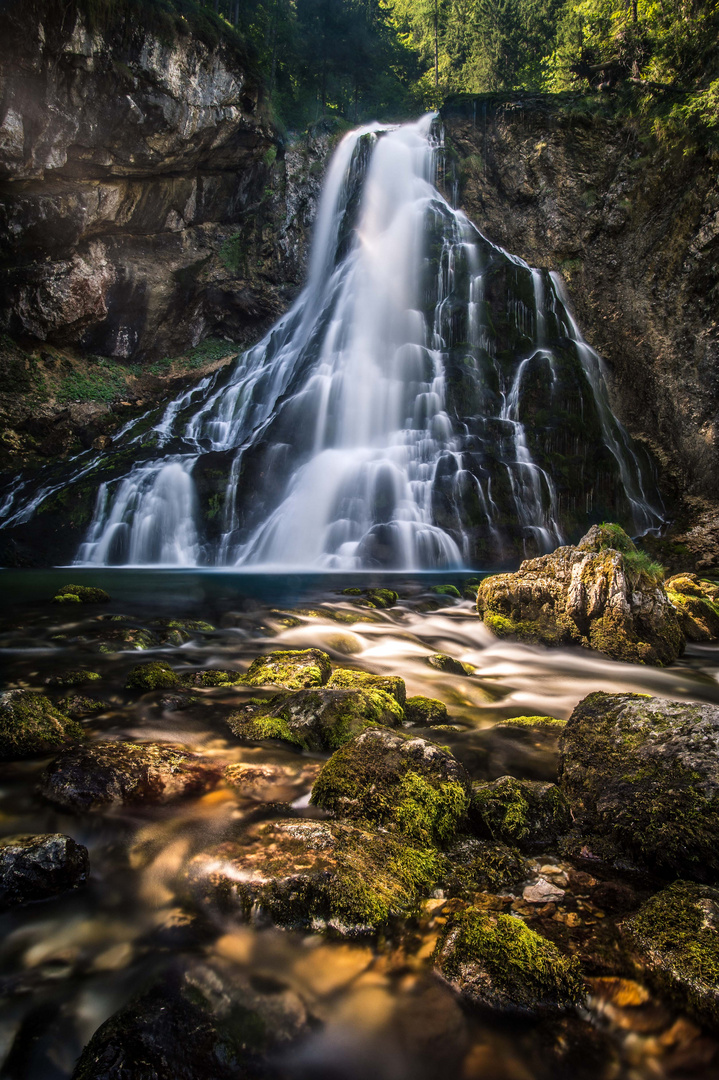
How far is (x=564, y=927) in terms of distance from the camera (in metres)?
2.05

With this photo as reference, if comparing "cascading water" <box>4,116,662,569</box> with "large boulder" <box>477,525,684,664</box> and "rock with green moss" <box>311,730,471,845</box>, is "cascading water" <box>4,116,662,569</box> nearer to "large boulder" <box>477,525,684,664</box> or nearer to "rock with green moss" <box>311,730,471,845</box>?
"large boulder" <box>477,525,684,664</box>

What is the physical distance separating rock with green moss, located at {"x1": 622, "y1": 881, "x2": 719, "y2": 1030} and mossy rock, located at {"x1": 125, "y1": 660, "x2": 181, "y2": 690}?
3824 mm

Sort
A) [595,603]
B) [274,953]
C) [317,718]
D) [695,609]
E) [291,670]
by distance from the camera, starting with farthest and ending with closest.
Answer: [695,609], [595,603], [291,670], [317,718], [274,953]

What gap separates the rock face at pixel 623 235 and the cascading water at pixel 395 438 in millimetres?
1329

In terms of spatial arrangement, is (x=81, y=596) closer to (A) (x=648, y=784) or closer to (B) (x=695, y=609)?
(A) (x=648, y=784)

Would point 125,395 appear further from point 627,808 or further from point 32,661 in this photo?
point 627,808

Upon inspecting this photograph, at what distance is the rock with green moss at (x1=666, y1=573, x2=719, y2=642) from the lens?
287 inches

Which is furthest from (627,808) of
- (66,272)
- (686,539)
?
(66,272)

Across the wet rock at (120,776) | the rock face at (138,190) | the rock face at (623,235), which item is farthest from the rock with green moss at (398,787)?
the rock face at (138,190)

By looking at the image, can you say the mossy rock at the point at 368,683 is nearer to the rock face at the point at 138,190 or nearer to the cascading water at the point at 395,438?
the cascading water at the point at 395,438

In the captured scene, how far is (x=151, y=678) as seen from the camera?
186 inches

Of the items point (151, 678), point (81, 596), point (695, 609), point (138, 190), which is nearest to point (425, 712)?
point (151, 678)

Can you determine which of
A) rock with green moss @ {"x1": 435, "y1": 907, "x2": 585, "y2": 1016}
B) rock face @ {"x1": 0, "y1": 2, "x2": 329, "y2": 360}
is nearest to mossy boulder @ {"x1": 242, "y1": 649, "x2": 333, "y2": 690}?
rock with green moss @ {"x1": 435, "y1": 907, "x2": 585, "y2": 1016}

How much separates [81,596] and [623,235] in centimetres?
2294
